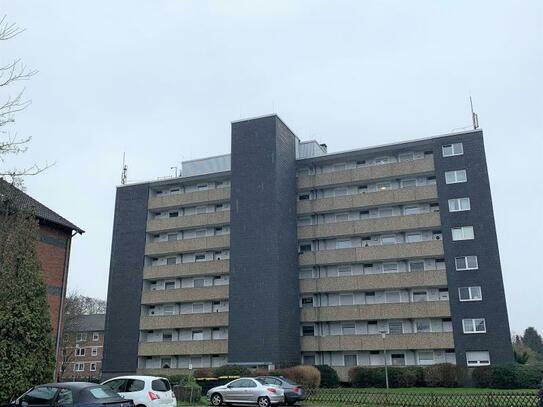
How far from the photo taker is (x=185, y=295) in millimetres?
47469

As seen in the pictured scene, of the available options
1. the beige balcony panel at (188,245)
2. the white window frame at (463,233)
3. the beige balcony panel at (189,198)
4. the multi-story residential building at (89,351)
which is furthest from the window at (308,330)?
the multi-story residential building at (89,351)

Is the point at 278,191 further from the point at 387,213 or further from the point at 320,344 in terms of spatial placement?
the point at 320,344

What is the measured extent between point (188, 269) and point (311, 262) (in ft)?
36.7

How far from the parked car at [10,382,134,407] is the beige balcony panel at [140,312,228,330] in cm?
3075

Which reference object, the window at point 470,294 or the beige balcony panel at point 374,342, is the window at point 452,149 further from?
the beige balcony panel at point 374,342

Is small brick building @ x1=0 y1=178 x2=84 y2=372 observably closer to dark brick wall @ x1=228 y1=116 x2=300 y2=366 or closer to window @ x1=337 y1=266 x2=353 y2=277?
dark brick wall @ x1=228 y1=116 x2=300 y2=366

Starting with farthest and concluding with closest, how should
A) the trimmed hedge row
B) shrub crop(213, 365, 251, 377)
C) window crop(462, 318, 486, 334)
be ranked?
window crop(462, 318, 486, 334) → shrub crop(213, 365, 251, 377) → the trimmed hedge row

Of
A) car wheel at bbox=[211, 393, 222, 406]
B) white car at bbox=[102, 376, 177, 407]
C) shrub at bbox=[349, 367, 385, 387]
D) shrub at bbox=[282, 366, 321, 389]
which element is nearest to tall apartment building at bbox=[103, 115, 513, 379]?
shrub at bbox=[349, 367, 385, 387]

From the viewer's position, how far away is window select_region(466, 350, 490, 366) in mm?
37866

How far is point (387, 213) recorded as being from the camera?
149ft

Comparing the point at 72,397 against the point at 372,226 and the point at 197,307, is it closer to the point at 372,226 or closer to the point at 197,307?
the point at 372,226

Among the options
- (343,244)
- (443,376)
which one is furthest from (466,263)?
(343,244)

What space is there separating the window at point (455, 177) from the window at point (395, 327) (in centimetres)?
1176

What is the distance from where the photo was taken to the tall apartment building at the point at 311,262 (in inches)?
1581
